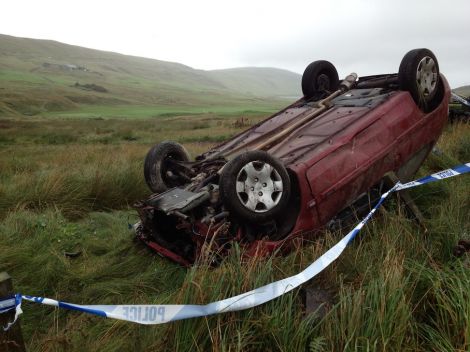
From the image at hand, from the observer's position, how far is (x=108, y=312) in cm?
210

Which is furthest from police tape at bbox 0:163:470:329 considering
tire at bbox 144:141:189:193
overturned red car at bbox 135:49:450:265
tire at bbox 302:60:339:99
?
tire at bbox 302:60:339:99

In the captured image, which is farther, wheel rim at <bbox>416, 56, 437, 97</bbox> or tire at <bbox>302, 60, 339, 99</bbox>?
tire at <bbox>302, 60, 339, 99</bbox>

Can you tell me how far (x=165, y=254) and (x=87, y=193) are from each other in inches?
107

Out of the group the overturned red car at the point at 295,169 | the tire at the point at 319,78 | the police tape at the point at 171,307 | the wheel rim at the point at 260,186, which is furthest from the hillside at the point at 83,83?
the police tape at the point at 171,307

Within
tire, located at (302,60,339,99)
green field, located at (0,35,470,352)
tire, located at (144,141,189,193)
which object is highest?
tire, located at (302,60,339,99)

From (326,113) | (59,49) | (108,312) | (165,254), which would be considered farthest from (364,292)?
(59,49)

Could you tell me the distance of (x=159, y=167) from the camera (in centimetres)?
476

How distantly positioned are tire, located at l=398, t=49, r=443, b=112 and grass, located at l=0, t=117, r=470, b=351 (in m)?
1.04

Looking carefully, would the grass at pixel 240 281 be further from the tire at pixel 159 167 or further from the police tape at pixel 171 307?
the tire at pixel 159 167

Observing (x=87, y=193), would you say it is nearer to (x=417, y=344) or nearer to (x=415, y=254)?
(x=415, y=254)

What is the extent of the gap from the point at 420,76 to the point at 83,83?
9792 centimetres

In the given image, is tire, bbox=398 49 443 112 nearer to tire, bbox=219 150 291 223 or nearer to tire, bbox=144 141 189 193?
tire, bbox=219 150 291 223

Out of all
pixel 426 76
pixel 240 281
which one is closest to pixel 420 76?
pixel 426 76

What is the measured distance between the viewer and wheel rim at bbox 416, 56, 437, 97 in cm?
465
